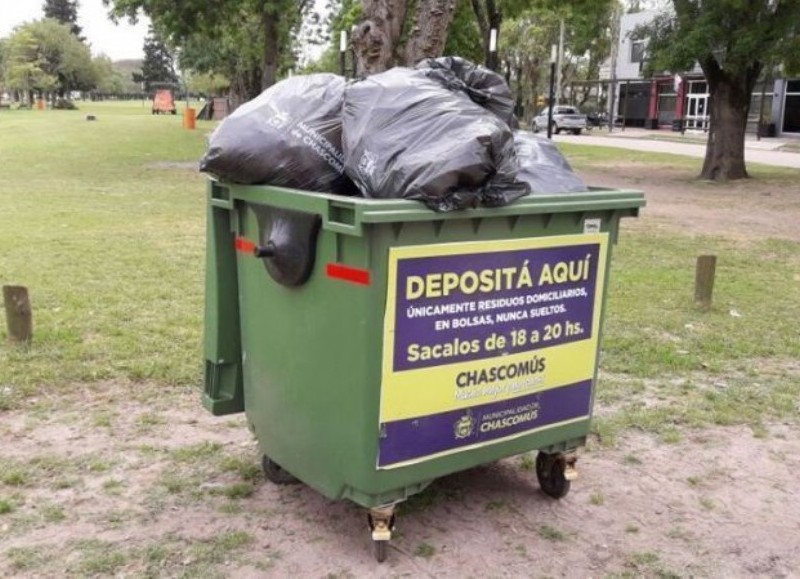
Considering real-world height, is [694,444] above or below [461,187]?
below

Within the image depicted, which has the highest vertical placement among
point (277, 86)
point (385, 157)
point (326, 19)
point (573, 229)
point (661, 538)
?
point (326, 19)

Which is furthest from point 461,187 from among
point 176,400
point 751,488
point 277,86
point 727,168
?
point 727,168

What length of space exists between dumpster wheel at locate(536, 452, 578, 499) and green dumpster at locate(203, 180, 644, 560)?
0.05 feet

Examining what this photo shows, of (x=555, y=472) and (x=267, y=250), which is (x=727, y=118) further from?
(x=267, y=250)

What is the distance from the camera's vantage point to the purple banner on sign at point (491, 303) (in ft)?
9.34

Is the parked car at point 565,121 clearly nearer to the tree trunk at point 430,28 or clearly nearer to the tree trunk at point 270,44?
the tree trunk at point 270,44

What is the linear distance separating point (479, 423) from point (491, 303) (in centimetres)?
45

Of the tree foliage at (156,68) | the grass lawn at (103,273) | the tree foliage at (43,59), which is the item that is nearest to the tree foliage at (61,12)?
the tree foliage at (156,68)

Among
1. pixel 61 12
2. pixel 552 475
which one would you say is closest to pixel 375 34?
pixel 552 475

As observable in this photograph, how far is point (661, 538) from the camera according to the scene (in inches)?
130

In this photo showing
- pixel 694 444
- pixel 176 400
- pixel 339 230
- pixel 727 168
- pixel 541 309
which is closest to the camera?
pixel 339 230

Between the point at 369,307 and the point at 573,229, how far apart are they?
92cm

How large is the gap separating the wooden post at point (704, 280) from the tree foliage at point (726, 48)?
11.0 meters

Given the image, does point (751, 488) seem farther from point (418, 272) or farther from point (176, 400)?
point (176, 400)
